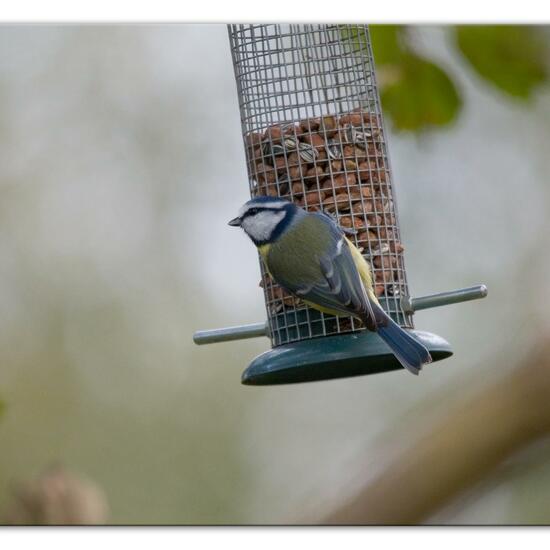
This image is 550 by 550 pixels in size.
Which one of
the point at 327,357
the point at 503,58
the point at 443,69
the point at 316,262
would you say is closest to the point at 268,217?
the point at 316,262

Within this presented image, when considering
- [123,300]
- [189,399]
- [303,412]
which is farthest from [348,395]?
[123,300]

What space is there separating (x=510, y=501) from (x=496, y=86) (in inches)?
61.0

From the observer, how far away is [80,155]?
4.16m

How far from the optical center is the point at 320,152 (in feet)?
7.47

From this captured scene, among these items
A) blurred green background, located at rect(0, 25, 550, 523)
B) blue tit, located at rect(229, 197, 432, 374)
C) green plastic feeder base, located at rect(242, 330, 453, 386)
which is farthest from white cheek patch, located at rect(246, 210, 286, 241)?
blurred green background, located at rect(0, 25, 550, 523)

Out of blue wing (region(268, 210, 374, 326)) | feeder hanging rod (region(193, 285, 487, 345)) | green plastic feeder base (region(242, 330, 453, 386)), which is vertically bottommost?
green plastic feeder base (region(242, 330, 453, 386))

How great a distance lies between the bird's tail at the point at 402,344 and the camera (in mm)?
1976

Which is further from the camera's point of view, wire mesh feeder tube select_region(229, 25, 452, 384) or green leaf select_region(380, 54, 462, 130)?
wire mesh feeder tube select_region(229, 25, 452, 384)

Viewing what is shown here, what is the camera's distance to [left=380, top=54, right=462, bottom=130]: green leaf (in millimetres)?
1942

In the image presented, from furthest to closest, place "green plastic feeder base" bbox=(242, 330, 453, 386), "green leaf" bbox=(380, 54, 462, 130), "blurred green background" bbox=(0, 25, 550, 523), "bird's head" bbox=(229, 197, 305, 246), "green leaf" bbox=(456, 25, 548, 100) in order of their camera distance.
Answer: "blurred green background" bbox=(0, 25, 550, 523), "bird's head" bbox=(229, 197, 305, 246), "green plastic feeder base" bbox=(242, 330, 453, 386), "green leaf" bbox=(380, 54, 462, 130), "green leaf" bbox=(456, 25, 548, 100)

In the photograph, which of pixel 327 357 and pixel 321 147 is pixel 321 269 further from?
pixel 321 147

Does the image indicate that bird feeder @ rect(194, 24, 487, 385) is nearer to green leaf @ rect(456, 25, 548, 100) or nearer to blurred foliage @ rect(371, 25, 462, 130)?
blurred foliage @ rect(371, 25, 462, 130)

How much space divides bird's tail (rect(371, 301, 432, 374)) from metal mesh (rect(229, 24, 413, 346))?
5.6 inches
